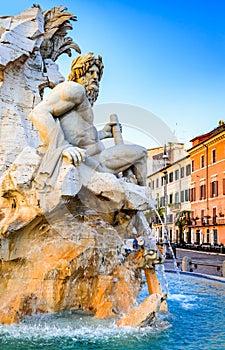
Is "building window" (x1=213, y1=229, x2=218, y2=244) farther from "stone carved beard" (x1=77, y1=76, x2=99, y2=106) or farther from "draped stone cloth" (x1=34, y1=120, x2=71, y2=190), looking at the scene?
"draped stone cloth" (x1=34, y1=120, x2=71, y2=190)

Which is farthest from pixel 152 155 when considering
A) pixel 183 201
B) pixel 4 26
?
pixel 4 26

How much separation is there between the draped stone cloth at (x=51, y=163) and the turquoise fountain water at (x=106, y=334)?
5.19 ft

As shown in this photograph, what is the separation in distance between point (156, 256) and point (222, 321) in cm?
121

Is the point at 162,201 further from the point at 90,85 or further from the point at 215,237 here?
the point at 90,85

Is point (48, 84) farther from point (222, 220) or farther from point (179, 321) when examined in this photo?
point (222, 220)

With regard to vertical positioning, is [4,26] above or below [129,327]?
above

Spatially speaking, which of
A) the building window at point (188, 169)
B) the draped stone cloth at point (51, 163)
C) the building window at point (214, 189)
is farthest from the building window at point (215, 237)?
the draped stone cloth at point (51, 163)

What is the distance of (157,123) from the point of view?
25.5ft

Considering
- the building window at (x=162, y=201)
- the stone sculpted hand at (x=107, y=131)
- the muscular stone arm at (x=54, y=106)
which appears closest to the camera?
the muscular stone arm at (x=54, y=106)

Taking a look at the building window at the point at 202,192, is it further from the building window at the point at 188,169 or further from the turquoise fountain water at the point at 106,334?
the turquoise fountain water at the point at 106,334

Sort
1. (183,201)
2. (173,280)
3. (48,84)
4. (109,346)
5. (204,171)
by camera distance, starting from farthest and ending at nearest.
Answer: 1. (183,201)
2. (204,171)
3. (173,280)
4. (48,84)
5. (109,346)

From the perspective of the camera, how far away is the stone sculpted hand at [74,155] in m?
4.65

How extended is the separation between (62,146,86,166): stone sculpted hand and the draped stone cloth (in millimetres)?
80

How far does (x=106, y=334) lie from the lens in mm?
4543
